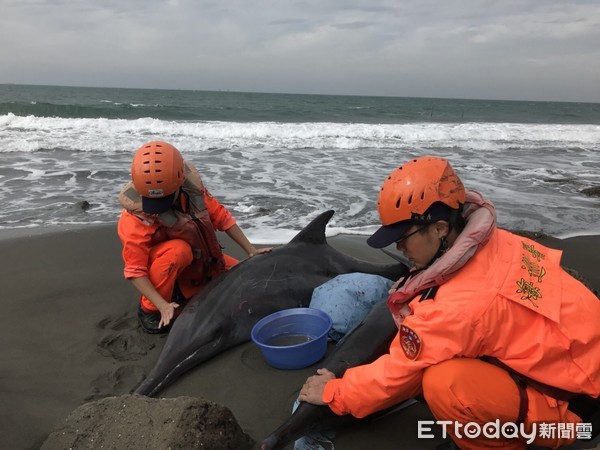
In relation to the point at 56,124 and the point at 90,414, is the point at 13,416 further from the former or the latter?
the point at 56,124

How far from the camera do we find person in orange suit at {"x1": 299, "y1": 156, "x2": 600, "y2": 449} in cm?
227

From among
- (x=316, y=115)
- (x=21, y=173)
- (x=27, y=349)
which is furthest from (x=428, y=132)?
(x=27, y=349)

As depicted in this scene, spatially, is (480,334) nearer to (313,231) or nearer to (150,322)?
(313,231)

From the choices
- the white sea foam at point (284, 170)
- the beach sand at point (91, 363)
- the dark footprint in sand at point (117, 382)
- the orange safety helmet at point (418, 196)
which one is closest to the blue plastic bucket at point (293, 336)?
the beach sand at point (91, 363)

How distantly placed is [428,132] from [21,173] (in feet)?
63.5

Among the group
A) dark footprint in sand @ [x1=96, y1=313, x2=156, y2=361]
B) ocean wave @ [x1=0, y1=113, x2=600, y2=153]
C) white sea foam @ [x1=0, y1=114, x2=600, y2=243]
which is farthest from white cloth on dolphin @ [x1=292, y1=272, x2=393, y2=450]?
ocean wave @ [x1=0, y1=113, x2=600, y2=153]

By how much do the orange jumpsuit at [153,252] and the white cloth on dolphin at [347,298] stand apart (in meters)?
1.22

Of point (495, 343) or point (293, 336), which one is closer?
point (495, 343)

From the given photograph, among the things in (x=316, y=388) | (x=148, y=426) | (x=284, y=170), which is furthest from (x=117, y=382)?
(x=284, y=170)

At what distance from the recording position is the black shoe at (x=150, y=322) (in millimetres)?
4262

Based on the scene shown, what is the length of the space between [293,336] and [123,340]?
1465mm

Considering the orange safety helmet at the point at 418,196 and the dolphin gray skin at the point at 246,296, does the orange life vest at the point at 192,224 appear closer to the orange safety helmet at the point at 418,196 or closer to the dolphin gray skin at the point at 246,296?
the dolphin gray skin at the point at 246,296

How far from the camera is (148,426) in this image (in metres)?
2.53

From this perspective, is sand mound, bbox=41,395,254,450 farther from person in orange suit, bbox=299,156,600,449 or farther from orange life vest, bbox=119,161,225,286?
orange life vest, bbox=119,161,225,286
